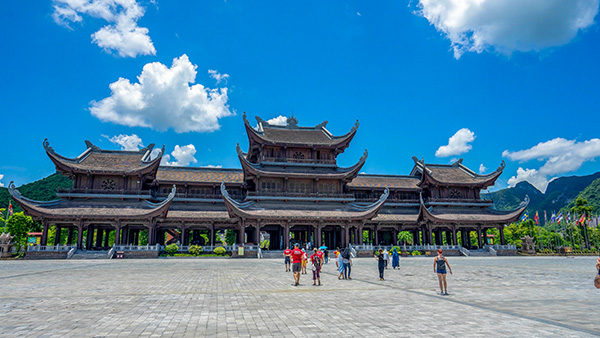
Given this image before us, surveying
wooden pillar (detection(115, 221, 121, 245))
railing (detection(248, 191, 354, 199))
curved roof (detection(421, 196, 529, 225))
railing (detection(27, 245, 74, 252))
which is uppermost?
railing (detection(248, 191, 354, 199))

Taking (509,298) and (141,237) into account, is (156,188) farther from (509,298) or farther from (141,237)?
(509,298)

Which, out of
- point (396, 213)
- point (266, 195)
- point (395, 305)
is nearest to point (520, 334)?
point (395, 305)

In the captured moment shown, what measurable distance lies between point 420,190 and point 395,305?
137 feet

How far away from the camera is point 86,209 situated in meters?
35.2

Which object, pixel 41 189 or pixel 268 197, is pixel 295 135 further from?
pixel 41 189

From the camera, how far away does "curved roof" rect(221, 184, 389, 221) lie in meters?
35.2

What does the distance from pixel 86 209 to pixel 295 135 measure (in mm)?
24161

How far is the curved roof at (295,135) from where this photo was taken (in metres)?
40.8

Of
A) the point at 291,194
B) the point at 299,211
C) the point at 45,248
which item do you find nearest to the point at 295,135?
the point at 291,194

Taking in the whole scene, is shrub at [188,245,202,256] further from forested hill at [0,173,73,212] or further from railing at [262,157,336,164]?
forested hill at [0,173,73,212]

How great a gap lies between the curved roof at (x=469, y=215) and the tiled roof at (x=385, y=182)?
206 inches

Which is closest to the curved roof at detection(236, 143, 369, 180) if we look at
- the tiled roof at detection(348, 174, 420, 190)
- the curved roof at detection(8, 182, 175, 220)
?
the tiled roof at detection(348, 174, 420, 190)

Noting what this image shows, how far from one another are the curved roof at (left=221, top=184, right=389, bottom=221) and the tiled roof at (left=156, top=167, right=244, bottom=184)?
9.24m

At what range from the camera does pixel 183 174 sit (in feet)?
152
